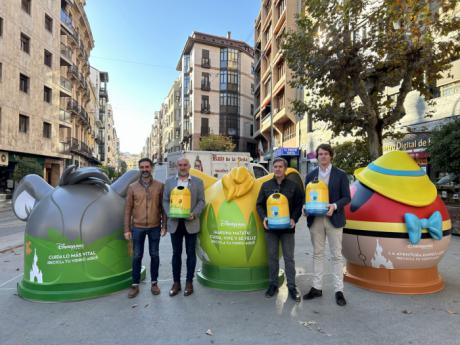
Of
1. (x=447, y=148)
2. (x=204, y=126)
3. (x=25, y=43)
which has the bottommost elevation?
(x=447, y=148)

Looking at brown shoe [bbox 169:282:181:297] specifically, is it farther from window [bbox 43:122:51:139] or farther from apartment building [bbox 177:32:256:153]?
apartment building [bbox 177:32:256:153]

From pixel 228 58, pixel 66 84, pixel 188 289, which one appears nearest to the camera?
pixel 188 289

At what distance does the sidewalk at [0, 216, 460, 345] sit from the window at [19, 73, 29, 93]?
1006 inches

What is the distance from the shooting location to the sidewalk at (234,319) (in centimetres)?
366

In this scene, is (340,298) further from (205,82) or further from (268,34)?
(205,82)

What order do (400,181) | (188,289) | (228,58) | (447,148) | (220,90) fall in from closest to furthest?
(188,289) < (400,181) < (447,148) < (220,90) < (228,58)

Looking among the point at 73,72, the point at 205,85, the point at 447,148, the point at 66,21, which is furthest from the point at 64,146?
the point at 447,148

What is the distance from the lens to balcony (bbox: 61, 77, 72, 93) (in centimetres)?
3319

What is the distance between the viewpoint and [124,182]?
5.30 meters

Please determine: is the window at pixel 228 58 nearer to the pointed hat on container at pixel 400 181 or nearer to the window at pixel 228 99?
the window at pixel 228 99

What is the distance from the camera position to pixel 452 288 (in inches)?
204

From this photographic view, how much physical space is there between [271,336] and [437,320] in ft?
6.64

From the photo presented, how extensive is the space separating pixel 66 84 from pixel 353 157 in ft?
102

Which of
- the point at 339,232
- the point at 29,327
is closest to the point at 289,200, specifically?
the point at 339,232
